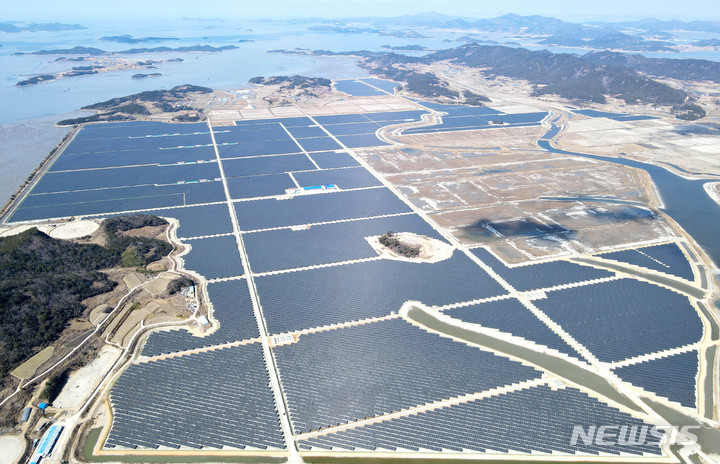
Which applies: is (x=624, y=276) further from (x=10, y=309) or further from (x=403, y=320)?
(x=10, y=309)

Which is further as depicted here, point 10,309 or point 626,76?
point 626,76

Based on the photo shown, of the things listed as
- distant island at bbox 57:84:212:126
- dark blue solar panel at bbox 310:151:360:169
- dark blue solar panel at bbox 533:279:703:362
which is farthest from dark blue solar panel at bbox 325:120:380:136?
dark blue solar panel at bbox 533:279:703:362

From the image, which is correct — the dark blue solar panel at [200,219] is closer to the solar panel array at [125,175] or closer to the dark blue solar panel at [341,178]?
the solar panel array at [125,175]

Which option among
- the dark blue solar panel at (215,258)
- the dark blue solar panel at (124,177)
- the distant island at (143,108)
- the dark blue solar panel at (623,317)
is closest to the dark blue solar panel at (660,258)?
the dark blue solar panel at (623,317)

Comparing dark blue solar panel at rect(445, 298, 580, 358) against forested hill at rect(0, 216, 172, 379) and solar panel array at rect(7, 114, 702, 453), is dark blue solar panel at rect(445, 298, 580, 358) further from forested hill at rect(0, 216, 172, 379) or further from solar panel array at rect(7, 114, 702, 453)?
forested hill at rect(0, 216, 172, 379)

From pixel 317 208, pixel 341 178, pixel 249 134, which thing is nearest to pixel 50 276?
pixel 317 208

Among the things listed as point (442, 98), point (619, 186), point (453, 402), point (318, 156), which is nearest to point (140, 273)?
point (453, 402)
